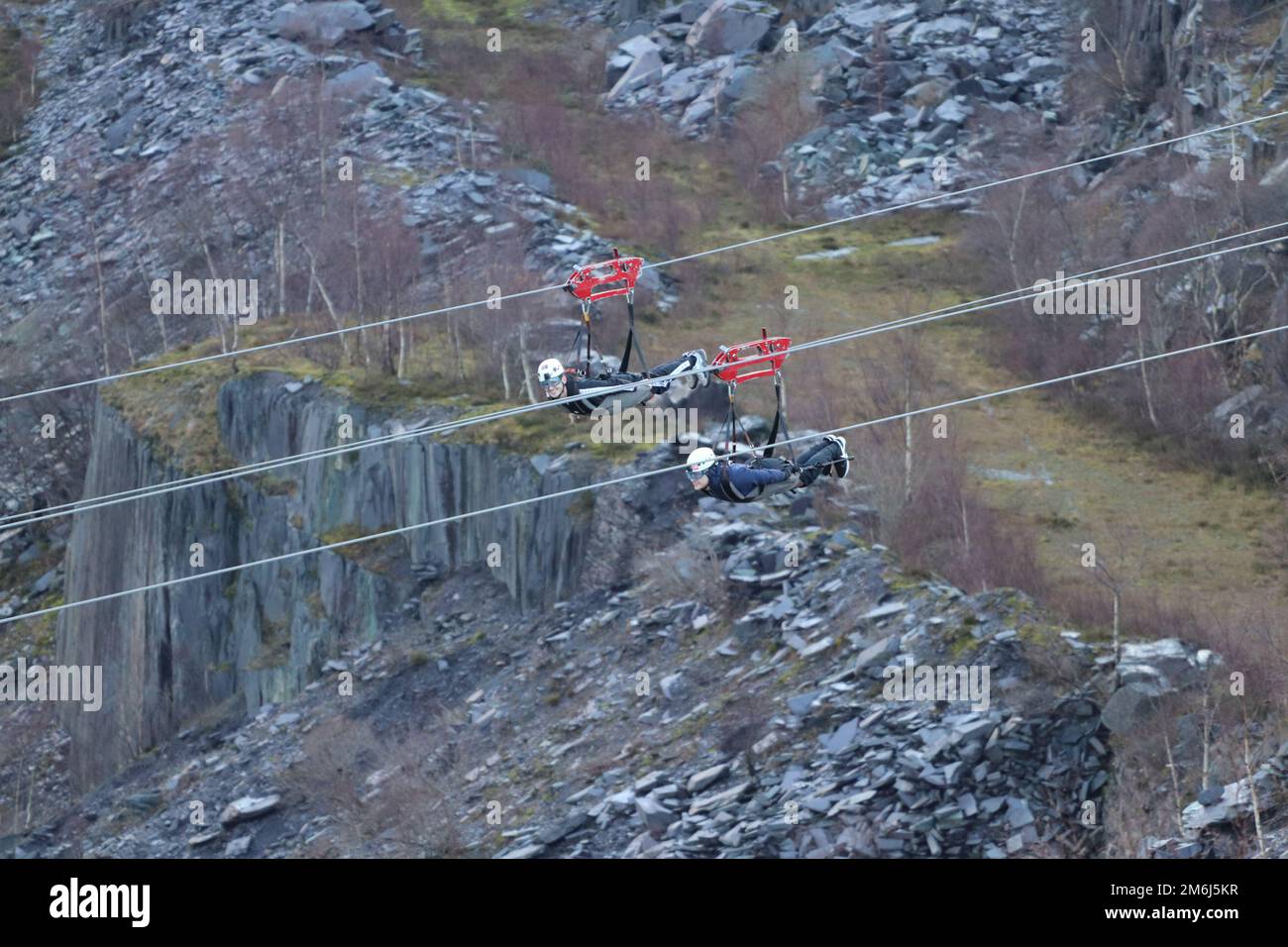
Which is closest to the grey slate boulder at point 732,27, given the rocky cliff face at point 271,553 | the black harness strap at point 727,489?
the rocky cliff face at point 271,553

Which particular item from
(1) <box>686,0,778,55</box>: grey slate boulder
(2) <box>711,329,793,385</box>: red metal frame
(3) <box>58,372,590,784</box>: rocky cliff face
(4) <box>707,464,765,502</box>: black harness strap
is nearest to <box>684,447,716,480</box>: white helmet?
(4) <box>707,464,765,502</box>: black harness strap

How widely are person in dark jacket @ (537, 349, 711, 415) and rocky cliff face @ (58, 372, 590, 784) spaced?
514 inches

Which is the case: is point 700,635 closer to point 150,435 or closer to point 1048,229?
point 150,435

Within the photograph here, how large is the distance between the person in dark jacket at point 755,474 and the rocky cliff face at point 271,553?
14.9 meters

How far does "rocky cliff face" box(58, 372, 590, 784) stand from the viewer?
130 ft

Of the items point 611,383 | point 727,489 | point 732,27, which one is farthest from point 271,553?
point 732,27

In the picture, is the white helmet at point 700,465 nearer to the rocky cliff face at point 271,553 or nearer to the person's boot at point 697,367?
the person's boot at point 697,367

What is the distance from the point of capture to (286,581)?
1697 inches

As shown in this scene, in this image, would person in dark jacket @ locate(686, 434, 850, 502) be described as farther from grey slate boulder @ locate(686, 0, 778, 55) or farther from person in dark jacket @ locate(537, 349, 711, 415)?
grey slate boulder @ locate(686, 0, 778, 55)

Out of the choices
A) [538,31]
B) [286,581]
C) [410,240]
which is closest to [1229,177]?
[410,240]

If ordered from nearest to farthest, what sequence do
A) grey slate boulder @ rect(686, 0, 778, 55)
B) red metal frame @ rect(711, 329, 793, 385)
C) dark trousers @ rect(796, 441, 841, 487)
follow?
1. red metal frame @ rect(711, 329, 793, 385)
2. dark trousers @ rect(796, 441, 841, 487)
3. grey slate boulder @ rect(686, 0, 778, 55)

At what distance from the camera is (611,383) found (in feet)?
83.3

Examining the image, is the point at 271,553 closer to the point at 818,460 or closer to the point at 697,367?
the point at 697,367

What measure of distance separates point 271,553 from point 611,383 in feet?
64.7
